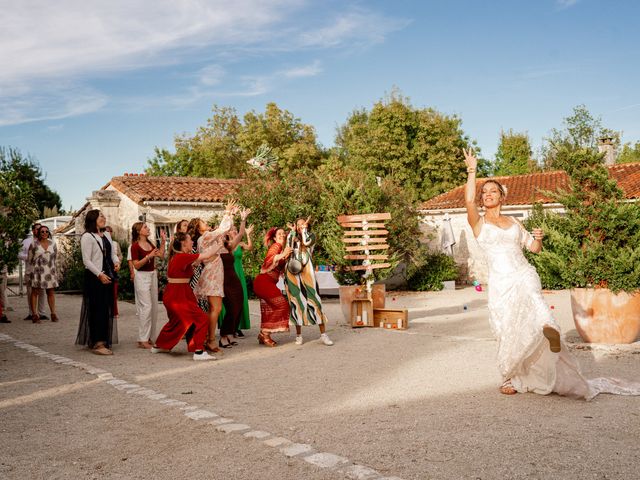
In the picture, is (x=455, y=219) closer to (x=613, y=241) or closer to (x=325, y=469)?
(x=613, y=241)

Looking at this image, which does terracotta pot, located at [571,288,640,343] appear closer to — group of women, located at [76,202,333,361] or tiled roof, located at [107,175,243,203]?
group of women, located at [76,202,333,361]

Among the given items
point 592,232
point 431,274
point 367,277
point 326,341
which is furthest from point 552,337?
point 431,274

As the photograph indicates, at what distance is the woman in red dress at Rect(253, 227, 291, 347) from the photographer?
10070 mm

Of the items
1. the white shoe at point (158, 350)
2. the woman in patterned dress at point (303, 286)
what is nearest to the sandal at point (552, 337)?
the woman in patterned dress at point (303, 286)

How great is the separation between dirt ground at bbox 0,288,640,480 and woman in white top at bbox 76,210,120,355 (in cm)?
32

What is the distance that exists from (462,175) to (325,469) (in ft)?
129

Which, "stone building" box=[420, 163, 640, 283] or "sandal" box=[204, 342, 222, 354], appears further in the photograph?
"stone building" box=[420, 163, 640, 283]

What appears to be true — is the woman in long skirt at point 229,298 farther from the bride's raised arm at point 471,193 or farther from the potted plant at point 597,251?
the bride's raised arm at point 471,193

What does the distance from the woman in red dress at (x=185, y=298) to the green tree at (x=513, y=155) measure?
46506 millimetres

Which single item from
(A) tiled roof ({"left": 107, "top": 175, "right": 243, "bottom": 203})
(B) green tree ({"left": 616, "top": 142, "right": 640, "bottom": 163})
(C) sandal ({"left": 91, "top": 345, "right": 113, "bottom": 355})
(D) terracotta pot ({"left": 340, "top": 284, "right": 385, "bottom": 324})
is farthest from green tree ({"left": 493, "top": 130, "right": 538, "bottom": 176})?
(C) sandal ({"left": 91, "top": 345, "right": 113, "bottom": 355})

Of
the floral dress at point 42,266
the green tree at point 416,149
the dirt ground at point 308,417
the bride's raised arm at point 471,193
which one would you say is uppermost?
the green tree at point 416,149

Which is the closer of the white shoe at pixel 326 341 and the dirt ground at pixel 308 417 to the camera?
the dirt ground at pixel 308 417

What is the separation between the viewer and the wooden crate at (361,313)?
12.4 metres

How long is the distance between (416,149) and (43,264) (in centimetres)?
3119
